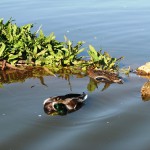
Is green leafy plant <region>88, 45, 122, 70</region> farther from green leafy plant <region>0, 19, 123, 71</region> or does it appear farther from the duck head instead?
the duck head

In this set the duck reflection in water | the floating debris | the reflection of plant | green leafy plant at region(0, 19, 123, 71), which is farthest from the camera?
green leafy plant at region(0, 19, 123, 71)

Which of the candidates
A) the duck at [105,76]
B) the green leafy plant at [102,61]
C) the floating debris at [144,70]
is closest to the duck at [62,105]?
the duck at [105,76]

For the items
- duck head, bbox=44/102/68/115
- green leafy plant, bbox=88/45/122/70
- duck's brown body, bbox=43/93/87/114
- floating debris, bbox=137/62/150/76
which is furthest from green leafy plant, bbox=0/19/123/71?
duck head, bbox=44/102/68/115

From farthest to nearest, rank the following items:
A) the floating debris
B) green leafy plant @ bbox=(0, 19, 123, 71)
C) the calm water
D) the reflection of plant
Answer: green leafy plant @ bbox=(0, 19, 123, 71) < the floating debris < the reflection of plant < the calm water

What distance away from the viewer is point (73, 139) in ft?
15.9

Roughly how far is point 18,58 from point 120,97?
2.92 m

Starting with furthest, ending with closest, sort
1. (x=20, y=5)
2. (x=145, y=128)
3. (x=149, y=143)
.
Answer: (x=20, y=5), (x=145, y=128), (x=149, y=143)

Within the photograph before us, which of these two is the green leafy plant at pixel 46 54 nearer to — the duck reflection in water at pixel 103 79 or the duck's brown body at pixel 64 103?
the duck reflection in water at pixel 103 79

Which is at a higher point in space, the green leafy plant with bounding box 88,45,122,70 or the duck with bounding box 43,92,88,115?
the green leafy plant with bounding box 88,45,122,70

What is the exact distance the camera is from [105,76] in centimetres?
728

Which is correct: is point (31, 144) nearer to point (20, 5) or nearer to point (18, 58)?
point (18, 58)

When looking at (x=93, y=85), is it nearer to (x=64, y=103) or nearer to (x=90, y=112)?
(x=90, y=112)

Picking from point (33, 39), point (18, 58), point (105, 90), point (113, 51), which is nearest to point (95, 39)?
point (113, 51)

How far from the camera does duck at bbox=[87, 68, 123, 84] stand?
23.6 feet
